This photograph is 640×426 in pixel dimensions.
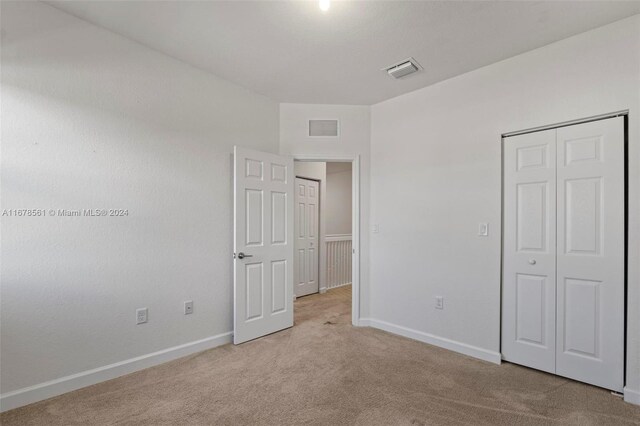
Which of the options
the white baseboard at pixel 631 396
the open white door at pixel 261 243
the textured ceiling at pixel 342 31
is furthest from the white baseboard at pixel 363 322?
the textured ceiling at pixel 342 31

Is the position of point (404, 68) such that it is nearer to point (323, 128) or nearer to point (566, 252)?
point (323, 128)

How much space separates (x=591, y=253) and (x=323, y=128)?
108 inches

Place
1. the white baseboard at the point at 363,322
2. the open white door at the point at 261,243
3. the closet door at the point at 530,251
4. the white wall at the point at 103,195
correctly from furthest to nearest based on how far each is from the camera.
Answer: the white baseboard at the point at 363,322 < the open white door at the point at 261,243 < the closet door at the point at 530,251 < the white wall at the point at 103,195

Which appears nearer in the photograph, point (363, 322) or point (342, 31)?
point (342, 31)

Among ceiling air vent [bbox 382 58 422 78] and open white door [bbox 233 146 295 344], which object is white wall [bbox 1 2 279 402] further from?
ceiling air vent [bbox 382 58 422 78]

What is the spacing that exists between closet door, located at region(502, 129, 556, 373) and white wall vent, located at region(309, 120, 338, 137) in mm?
1798

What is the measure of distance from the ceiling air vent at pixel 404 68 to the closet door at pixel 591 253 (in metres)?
1.28

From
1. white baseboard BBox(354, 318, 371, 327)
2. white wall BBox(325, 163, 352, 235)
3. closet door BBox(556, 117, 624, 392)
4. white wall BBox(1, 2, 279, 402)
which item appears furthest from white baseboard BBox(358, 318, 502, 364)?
white wall BBox(325, 163, 352, 235)

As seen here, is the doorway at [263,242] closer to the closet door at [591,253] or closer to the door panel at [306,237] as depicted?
the door panel at [306,237]

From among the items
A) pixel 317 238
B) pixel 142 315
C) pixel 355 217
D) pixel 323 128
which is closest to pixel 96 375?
pixel 142 315

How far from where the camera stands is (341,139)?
369 centimetres

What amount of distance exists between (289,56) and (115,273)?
2.27 meters

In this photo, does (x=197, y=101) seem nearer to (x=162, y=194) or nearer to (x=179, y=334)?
(x=162, y=194)

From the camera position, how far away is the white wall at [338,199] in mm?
6070
